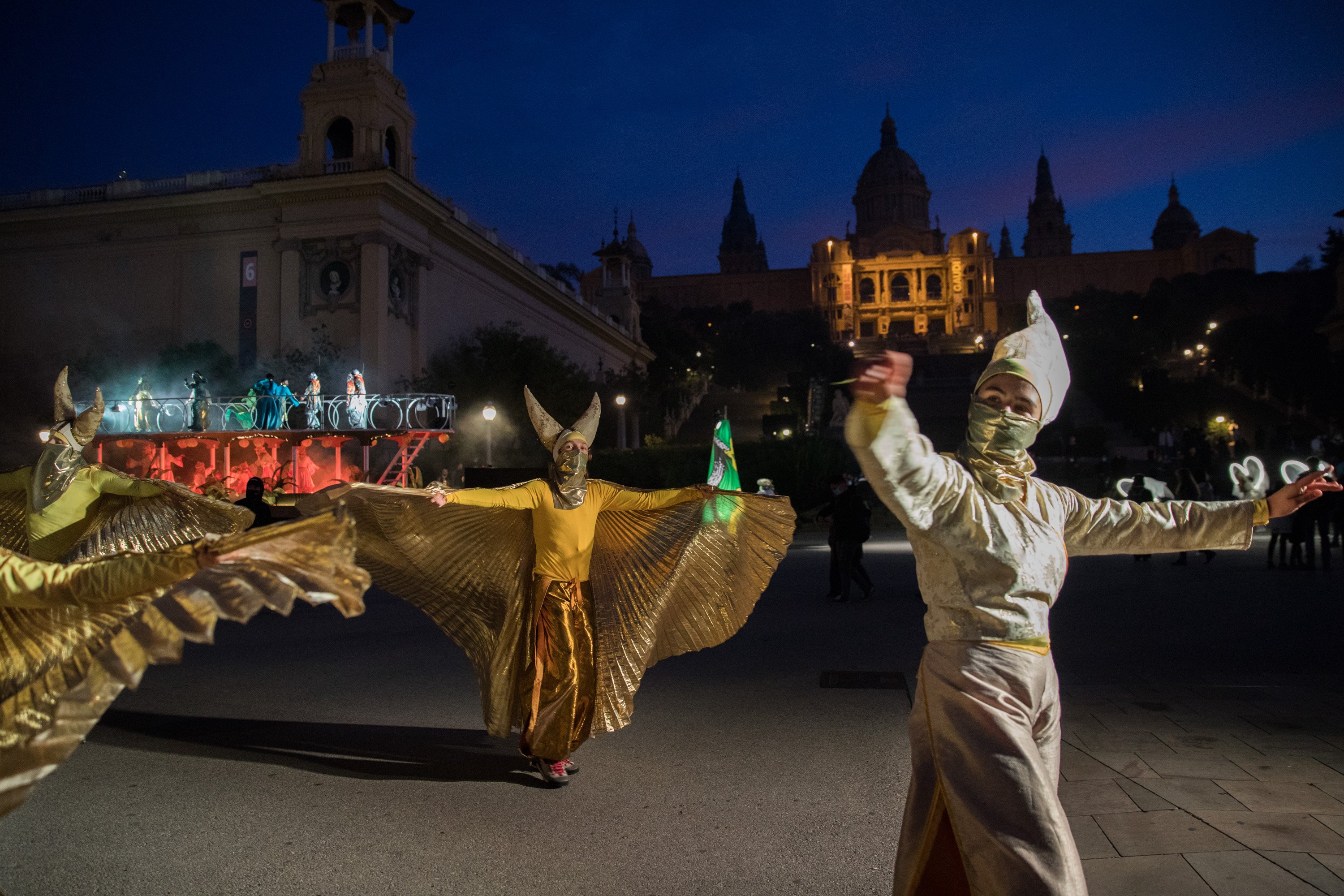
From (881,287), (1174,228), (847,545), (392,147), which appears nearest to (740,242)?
(881,287)

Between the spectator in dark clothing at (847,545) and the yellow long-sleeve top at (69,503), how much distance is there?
8.21 meters

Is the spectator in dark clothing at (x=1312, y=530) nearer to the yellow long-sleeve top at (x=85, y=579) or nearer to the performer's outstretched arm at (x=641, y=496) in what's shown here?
the performer's outstretched arm at (x=641, y=496)

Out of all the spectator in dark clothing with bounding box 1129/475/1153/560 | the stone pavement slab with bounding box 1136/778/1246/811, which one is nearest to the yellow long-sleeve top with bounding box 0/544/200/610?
the stone pavement slab with bounding box 1136/778/1246/811

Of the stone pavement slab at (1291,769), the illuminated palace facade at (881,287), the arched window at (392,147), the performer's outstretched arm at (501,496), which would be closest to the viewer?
the stone pavement slab at (1291,769)

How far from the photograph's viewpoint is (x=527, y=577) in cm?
553

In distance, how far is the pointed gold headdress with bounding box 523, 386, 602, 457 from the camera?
5449mm

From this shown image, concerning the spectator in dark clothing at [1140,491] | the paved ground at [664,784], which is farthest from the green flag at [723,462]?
the spectator in dark clothing at [1140,491]

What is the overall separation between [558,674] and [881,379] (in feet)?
10.8

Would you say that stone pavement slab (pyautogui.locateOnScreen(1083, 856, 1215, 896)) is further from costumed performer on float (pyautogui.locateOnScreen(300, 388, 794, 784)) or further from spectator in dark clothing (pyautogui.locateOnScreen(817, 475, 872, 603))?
spectator in dark clothing (pyautogui.locateOnScreen(817, 475, 872, 603))

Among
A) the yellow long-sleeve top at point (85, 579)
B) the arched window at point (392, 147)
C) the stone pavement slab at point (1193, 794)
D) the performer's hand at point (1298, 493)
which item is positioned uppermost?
the arched window at point (392, 147)

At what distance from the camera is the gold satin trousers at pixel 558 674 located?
16.3 feet

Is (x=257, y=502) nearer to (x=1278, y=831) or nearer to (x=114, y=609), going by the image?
(x=114, y=609)

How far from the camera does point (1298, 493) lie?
311 centimetres

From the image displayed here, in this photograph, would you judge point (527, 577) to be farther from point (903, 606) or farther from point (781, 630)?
point (903, 606)
